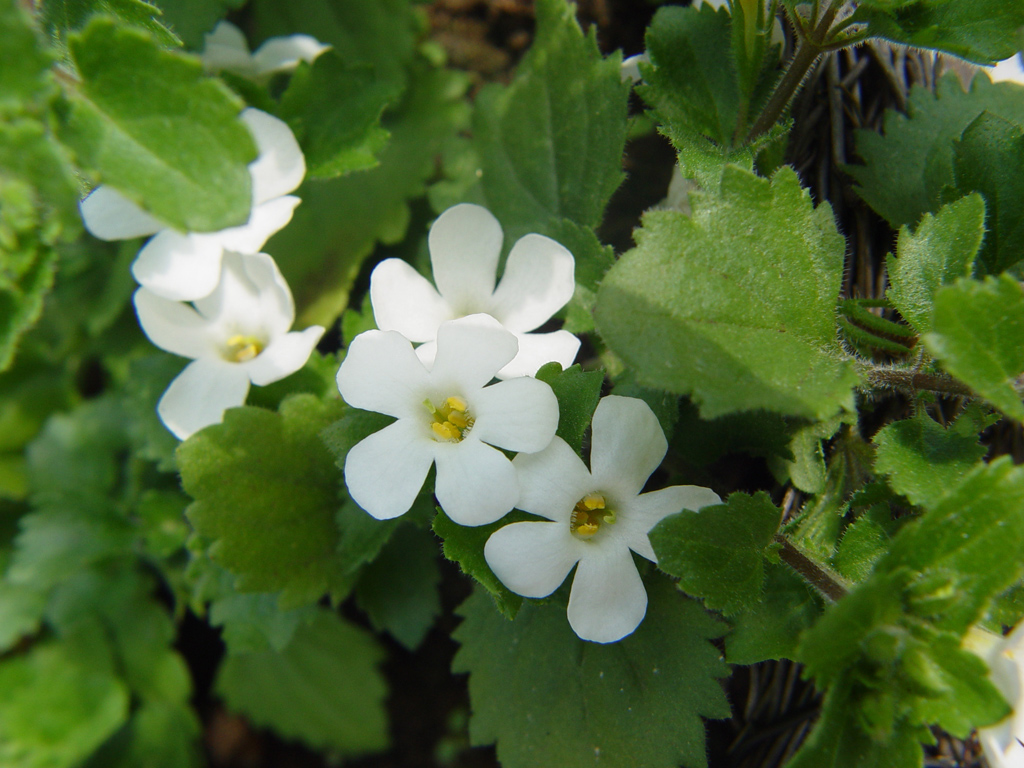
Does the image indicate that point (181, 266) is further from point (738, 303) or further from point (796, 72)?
point (796, 72)

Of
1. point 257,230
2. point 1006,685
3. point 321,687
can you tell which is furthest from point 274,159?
point 321,687

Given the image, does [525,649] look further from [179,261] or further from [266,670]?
[266,670]

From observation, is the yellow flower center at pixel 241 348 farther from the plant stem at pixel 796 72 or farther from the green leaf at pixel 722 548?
the plant stem at pixel 796 72

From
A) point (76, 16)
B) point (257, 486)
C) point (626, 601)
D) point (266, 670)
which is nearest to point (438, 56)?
point (76, 16)

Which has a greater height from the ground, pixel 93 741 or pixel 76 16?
Result: pixel 76 16

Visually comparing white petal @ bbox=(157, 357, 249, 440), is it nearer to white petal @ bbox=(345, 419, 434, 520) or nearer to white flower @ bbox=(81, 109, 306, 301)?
white flower @ bbox=(81, 109, 306, 301)

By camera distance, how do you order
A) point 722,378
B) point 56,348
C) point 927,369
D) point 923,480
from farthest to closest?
point 56,348 < point 927,369 < point 923,480 < point 722,378

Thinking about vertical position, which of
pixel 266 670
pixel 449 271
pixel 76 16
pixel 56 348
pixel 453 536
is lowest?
pixel 266 670
